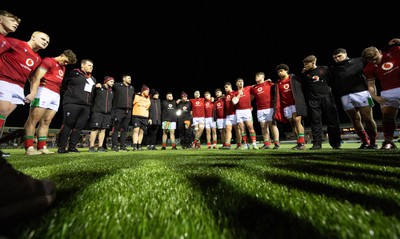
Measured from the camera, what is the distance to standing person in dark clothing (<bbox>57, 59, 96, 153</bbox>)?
16.8 feet

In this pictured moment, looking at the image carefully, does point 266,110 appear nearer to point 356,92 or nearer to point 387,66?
point 356,92

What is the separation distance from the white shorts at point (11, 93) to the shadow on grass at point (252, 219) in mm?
3675

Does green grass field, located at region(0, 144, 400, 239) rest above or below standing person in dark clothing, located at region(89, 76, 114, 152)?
below

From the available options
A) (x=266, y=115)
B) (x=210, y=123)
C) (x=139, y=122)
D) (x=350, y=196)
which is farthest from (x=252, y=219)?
(x=210, y=123)

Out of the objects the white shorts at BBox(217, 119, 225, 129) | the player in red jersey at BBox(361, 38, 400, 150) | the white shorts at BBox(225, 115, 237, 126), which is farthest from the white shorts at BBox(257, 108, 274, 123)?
the player in red jersey at BBox(361, 38, 400, 150)

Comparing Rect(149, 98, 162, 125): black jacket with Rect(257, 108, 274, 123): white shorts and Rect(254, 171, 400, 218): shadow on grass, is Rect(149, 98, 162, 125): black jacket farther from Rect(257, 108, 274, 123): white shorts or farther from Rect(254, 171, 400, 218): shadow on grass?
Rect(254, 171, 400, 218): shadow on grass

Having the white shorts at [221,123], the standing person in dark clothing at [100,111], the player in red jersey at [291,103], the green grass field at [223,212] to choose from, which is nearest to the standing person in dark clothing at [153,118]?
the standing person in dark clothing at [100,111]

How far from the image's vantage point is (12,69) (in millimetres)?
3139

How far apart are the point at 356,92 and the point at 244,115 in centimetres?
A: 319

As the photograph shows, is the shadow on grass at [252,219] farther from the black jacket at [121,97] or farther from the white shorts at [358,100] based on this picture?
the black jacket at [121,97]

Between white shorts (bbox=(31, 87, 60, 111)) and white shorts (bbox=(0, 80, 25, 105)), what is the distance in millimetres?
1122

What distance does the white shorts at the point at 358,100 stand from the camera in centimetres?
432

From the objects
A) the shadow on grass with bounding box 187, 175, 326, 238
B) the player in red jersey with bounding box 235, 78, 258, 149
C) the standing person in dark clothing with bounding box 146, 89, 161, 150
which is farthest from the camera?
the standing person in dark clothing with bounding box 146, 89, 161, 150

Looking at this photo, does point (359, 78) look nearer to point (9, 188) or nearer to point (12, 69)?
point (9, 188)
